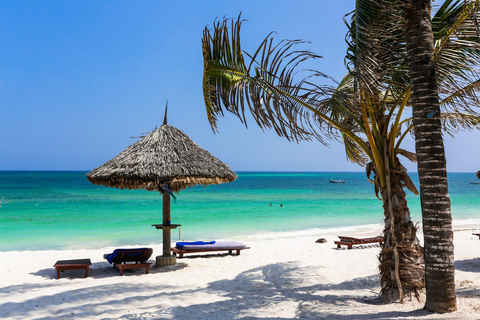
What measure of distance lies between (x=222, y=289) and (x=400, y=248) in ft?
9.51

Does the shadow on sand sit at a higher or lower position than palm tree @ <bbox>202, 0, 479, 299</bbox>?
lower

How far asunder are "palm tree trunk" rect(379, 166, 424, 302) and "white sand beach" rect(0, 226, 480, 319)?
262 mm

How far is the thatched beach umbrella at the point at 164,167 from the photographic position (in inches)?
305

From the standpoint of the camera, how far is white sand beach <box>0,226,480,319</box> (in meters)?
4.88

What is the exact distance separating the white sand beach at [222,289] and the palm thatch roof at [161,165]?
1.84 meters

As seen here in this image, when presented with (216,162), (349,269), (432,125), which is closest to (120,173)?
(216,162)

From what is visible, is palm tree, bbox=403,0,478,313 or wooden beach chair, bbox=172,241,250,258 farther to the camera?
wooden beach chair, bbox=172,241,250,258

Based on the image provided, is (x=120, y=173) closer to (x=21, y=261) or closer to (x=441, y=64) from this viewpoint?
(x=21, y=261)

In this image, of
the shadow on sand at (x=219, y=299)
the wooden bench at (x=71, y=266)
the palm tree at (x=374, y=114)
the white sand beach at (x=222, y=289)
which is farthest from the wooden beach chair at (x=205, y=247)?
the palm tree at (x=374, y=114)

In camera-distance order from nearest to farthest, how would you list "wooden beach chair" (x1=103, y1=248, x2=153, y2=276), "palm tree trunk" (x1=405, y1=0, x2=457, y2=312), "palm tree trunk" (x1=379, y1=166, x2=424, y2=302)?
"palm tree trunk" (x1=405, y1=0, x2=457, y2=312) < "palm tree trunk" (x1=379, y1=166, x2=424, y2=302) < "wooden beach chair" (x1=103, y1=248, x2=153, y2=276)

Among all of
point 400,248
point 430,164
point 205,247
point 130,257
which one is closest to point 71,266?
point 130,257

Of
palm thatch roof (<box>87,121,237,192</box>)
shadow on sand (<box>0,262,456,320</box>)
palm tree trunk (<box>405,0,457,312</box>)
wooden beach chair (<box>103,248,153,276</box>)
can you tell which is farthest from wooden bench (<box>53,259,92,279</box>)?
palm tree trunk (<box>405,0,457,312</box>)

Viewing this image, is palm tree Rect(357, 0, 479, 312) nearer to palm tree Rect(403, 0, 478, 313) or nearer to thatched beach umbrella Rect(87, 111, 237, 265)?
palm tree Rect(403, 0, 478, 313)

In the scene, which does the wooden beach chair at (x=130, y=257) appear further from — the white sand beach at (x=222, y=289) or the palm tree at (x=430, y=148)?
the palm tree at (x=430, y=148)
